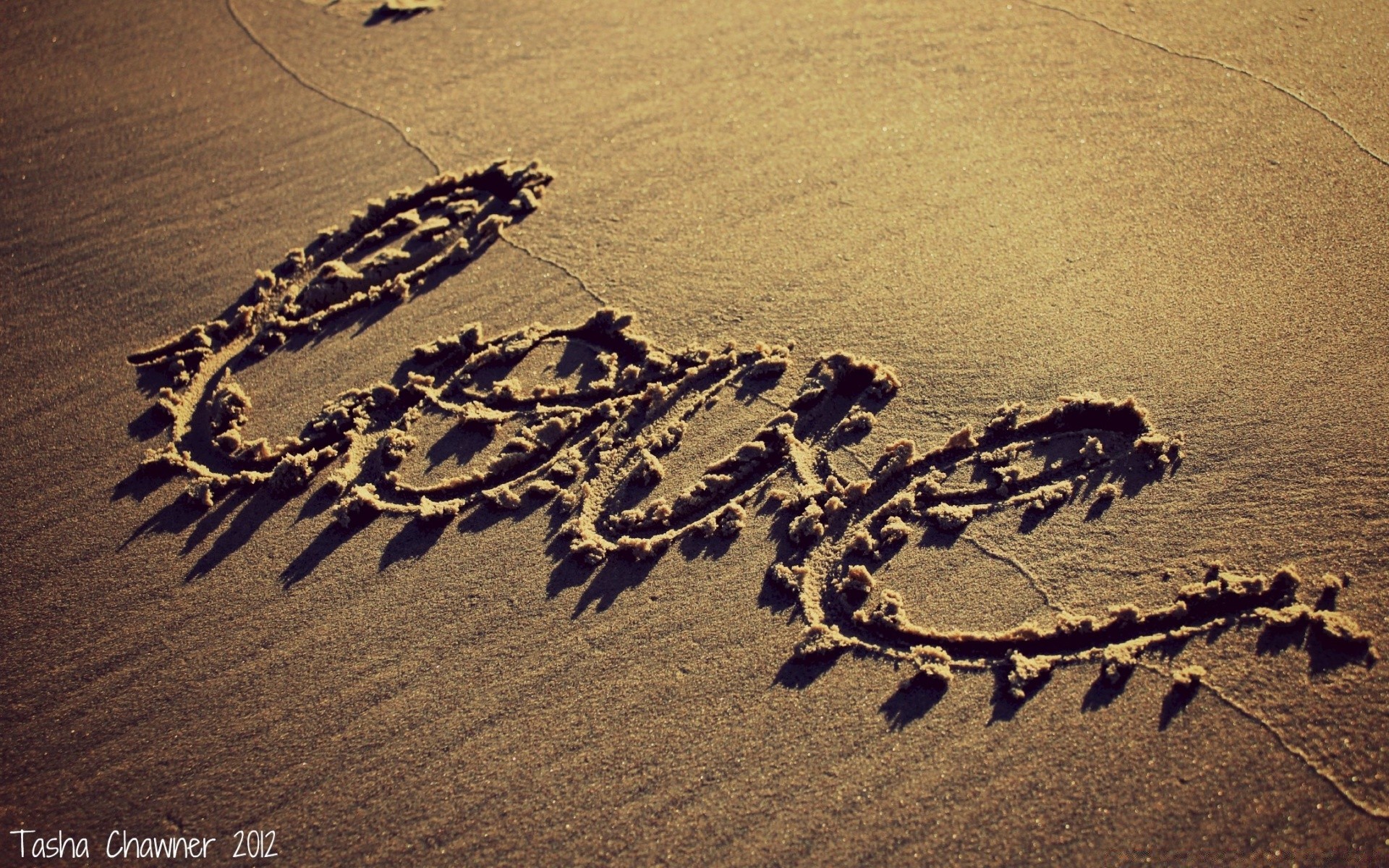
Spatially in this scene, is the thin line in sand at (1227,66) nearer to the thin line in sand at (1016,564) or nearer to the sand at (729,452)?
the sand at (729,452)

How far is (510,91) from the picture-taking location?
376 cm

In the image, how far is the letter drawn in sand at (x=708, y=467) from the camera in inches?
78.5

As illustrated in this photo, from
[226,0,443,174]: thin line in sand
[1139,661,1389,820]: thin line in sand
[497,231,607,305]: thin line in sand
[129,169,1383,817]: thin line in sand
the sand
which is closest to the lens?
[1139,661,1389,820]: thin line in sand

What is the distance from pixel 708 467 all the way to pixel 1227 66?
246cm

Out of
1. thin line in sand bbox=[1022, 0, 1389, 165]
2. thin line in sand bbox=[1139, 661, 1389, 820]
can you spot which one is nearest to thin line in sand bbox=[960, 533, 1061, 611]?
thin line in sand bbox=[1139, 661, 1389, 820]

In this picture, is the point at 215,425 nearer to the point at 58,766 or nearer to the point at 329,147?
the point at 58,766

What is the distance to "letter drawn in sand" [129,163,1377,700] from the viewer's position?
199cm

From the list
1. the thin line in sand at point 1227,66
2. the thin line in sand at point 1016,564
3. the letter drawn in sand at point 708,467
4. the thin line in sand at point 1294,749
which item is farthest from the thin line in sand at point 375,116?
the thin line in sand at point 1227,66

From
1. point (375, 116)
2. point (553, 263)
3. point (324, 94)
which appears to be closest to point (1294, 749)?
point (553, 263)

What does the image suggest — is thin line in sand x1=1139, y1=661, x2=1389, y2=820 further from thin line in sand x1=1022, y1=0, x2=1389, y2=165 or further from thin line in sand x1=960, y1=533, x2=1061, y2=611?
thin line in sand x1=1022, y1=0, x2=1389, y2=165

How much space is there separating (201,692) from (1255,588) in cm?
229

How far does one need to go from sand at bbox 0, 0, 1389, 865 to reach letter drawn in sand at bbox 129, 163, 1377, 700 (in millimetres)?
12

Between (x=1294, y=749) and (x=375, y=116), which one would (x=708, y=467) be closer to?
(x=1294, y=749)

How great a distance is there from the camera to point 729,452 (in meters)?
2.45
